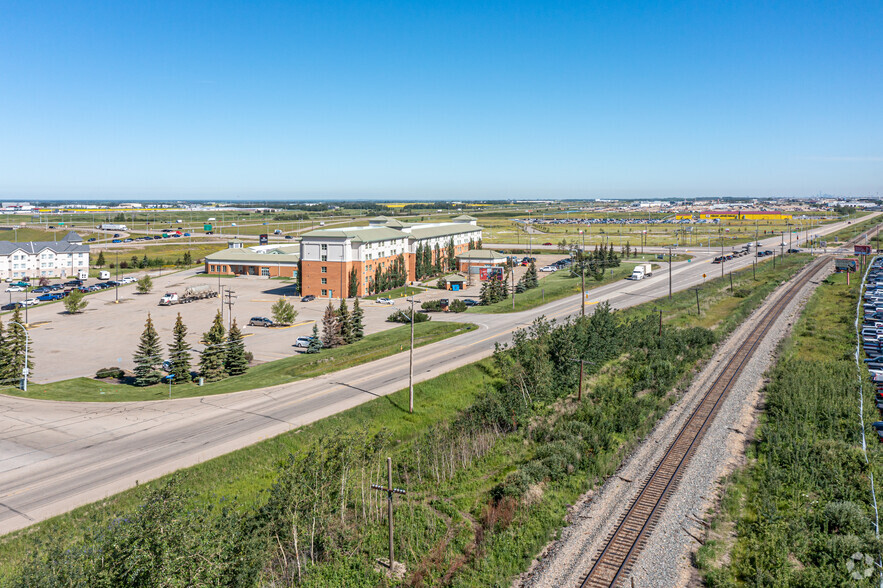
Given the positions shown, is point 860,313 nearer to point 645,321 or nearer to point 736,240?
point 645,321

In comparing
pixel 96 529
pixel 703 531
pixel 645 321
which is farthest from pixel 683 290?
pixel 96 529

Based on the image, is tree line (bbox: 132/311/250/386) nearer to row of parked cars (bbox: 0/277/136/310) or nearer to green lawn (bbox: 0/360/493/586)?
green lawn (bbox: 0/360/493/586)

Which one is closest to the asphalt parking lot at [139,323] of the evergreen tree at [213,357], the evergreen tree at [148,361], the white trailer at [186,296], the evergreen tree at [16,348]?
the white trailer at [186,296]

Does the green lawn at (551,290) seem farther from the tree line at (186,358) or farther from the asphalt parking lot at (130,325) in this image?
the tree line at (186,358)

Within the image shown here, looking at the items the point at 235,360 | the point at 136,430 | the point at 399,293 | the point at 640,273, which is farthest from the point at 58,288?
the point at 640,273

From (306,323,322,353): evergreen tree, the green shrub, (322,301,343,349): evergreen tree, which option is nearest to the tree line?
the green shrub

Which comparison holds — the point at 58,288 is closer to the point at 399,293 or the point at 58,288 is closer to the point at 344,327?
the point at 399,293
